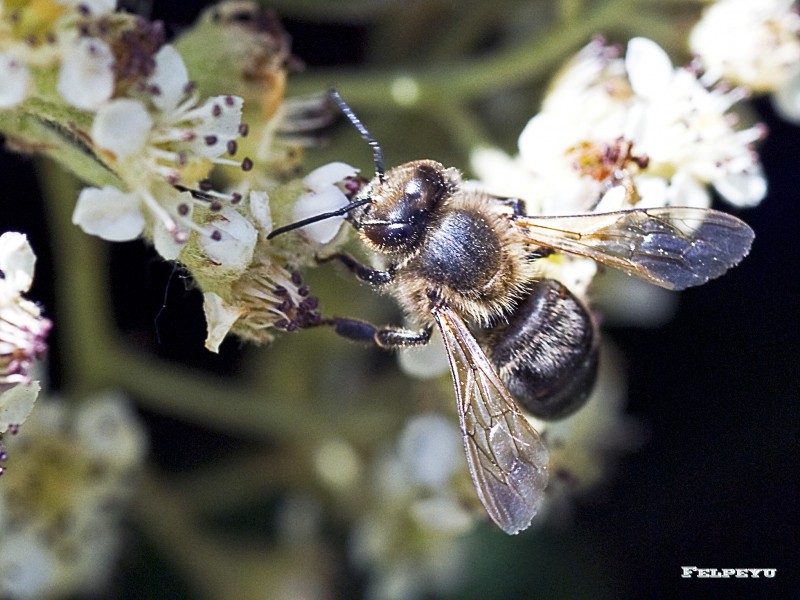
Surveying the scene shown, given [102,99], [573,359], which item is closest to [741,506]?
[573,359]

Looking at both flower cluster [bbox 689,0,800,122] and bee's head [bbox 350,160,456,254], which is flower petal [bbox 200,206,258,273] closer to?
bee's head [bbox 350,160,456,254]

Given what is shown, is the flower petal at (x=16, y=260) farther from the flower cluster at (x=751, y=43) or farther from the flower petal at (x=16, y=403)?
the flower cluster at (x=751, y=43)

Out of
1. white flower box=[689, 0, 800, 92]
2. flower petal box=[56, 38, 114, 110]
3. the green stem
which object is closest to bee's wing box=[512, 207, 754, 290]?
white flower box=[689, 0, 800, 92]

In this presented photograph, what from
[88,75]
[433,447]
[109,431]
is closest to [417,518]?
[433,447]

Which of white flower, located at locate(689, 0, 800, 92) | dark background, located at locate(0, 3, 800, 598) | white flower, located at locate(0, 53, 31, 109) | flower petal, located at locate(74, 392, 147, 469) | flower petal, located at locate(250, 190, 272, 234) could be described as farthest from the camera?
dark background, located at locate(0, 3, 800, 598)

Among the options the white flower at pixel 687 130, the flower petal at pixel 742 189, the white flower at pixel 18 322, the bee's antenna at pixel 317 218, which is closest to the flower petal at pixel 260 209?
the bee's antenna at pixel 317 218

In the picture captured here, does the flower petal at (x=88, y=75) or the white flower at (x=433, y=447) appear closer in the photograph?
the flower petal at (x=88, y=75)

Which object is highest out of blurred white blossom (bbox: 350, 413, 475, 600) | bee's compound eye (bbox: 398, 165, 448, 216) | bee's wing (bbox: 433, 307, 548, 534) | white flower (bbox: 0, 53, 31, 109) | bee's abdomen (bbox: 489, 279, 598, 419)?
white flower (bbox: 0, 53, 31, 109)
